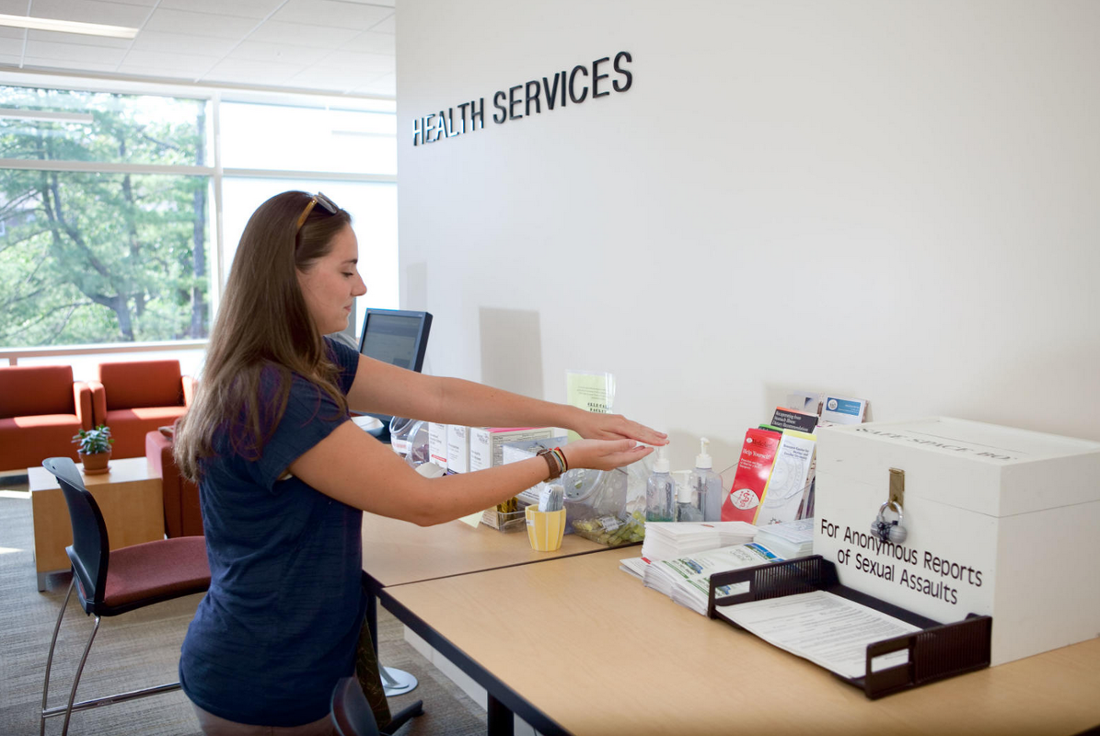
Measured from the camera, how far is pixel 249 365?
1.47 m

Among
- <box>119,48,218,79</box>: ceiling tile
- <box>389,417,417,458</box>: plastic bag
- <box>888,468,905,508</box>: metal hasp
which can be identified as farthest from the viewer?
<box>119,48,218,79</box>: ceiling tile

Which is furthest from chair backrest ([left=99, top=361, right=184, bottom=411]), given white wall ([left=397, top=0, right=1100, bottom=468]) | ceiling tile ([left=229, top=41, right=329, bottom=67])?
white wall ([left=397, top=0, right=1100, bottom=468])

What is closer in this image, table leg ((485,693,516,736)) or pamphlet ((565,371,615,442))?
table leg ((485,693,516,736))

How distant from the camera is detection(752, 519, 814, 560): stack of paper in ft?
5.19

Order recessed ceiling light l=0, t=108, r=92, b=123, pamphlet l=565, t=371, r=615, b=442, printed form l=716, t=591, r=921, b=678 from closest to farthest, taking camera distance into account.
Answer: printed form l=716, t=591, r=921, b=678, pamphlet l=565, t=371, r=615, b=442, recessed ceiling light l=0, t=108, r=92, b=123

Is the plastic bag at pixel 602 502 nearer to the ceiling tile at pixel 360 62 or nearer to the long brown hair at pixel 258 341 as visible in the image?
the long brown hair at pixel 258 341

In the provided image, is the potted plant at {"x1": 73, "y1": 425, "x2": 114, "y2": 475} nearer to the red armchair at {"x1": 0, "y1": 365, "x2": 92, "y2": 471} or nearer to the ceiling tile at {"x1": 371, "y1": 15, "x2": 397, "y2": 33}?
the red armchair at {"x1": 0, "y1": 365, "x2": 92, "y2": 471}

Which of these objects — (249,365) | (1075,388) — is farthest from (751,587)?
(249,365)

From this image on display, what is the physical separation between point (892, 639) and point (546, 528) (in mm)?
869

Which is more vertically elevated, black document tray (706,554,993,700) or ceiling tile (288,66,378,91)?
ceiling tile (288,66,378,91)

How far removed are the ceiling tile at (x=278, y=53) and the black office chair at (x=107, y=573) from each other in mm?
4764

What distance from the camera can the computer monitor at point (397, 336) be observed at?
10.4 ft

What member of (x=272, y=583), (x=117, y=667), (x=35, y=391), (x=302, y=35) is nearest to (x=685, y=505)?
(x=272, y=583)

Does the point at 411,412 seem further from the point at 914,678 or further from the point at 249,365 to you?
the point at 914,678
